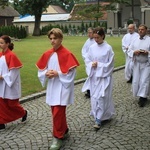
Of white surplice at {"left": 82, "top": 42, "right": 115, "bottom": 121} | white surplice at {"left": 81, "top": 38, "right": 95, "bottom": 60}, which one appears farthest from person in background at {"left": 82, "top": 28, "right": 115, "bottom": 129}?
white surplice at {"left": 81, "top": 38, "right": 95, "bottom": 60}

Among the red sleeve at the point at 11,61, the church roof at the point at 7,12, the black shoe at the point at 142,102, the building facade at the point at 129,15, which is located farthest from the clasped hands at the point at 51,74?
the church roof at the point at 7,12

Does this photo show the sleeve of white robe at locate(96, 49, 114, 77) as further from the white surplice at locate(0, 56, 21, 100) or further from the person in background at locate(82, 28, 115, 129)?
the white surplice at locate(0, 56, 21, 100)

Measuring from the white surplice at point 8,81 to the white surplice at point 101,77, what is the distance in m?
1.49

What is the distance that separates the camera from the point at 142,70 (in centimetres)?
798

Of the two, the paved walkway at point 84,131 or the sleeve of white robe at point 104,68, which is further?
the sleeve of white robe at point 104,68

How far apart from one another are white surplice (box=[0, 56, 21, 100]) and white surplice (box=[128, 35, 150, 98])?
10.7 ft

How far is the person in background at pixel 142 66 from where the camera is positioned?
26.0 ft

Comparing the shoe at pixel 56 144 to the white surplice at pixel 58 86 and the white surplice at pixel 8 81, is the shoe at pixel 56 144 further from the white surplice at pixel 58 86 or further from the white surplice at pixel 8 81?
the white surplice at pixel 8 81

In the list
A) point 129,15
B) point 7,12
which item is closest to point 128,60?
point 129,15

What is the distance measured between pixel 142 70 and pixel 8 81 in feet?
11.6

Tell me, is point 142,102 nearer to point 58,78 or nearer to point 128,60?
point 58,78

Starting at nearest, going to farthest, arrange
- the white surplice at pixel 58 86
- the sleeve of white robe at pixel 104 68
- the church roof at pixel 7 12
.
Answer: the white surplice at pixel 58 86
the sleeve of white robe at pixel 104 68
the church roof at pixel 7 12

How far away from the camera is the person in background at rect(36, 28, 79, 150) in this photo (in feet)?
16.9

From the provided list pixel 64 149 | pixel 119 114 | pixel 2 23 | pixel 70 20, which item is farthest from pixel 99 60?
pixel 70 20
